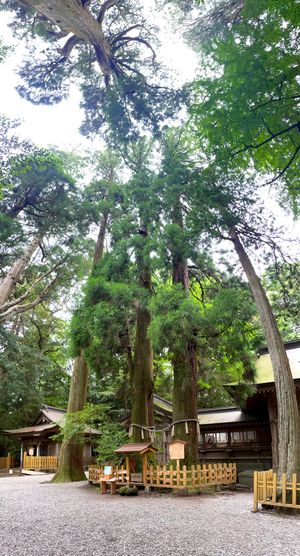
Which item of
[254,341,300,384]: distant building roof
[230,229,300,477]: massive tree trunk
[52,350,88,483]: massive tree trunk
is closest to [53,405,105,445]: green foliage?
[52,350,88,483]: massive tree trunk

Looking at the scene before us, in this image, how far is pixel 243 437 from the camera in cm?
1452

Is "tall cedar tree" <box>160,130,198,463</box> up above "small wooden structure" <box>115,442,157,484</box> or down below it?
above

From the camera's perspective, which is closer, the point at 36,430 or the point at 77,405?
Answer: the point at 77,405

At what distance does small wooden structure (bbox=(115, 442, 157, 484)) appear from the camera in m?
10.2

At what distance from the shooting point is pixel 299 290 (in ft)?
36.9

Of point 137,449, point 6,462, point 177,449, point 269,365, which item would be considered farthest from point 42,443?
point 177,449

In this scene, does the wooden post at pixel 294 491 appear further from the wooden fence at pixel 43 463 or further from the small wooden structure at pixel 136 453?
the wooden fence at pixel 43 463

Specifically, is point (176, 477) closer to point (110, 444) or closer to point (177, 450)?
point (177, 450)

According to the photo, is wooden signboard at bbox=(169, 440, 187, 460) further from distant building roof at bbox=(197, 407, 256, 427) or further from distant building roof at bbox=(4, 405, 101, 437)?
distant building roof at bbox=(4, 405, 101, 437)

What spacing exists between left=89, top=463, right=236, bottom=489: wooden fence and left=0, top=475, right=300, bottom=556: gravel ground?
56 centimetres

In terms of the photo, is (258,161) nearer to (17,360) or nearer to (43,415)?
(17,360)

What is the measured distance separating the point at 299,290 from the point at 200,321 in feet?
11.4

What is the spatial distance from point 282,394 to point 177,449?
336cm

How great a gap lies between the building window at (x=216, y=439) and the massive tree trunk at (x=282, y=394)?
7537 mm
